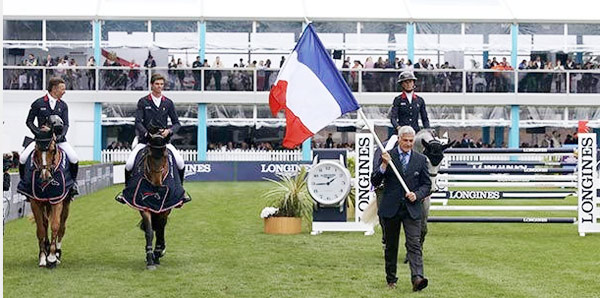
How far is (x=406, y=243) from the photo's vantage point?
1016 cm

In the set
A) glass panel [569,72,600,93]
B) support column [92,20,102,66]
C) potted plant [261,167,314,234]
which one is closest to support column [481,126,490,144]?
glass panel [569,72,600,93]

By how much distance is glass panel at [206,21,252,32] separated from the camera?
42562 mm

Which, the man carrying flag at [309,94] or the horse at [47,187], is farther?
the horse at [47,187]

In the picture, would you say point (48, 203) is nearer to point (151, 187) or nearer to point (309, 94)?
point (151, 187)

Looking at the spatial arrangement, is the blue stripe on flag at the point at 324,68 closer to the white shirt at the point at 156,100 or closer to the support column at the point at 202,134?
the white shirt at the point at 156,100

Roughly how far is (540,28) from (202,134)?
14.8 meters

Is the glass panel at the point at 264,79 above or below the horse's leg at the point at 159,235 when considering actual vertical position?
above

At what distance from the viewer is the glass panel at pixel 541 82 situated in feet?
140

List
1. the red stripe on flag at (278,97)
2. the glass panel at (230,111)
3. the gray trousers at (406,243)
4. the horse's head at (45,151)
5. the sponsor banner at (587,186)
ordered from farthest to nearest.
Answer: the glass panel at (230,111) < the sponsor banner at (587,186) < the horse's head at (45,151) < the red stripe on flag at (278,97) < the gray trousers at (406,243)

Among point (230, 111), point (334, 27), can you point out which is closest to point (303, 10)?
point (334, 27)

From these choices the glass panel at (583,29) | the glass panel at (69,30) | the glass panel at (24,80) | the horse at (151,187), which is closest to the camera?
the horse at (151,187)

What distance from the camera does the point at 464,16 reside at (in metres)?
42.8

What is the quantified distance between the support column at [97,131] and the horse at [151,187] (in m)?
31.0

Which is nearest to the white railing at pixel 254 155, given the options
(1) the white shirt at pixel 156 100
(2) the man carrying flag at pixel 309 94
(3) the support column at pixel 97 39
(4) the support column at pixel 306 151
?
(4) the support column at pixel 306 151
